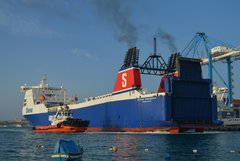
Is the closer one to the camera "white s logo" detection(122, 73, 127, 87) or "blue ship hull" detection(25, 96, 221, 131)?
"blue ship hull" detection(25, 96, 221, 131)

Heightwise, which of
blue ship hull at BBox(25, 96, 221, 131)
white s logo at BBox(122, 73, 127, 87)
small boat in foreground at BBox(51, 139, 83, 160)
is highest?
white s logo at BBox(122, 73, 127, 87)

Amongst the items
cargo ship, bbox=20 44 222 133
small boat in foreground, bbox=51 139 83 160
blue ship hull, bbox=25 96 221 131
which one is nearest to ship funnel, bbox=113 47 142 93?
cargo ship, bbox=20 44 222 133

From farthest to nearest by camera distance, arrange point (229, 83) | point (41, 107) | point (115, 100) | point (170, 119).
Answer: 1. point (229, 83)
2. point (41, 107)
3. point (115, 100)
4. point (170, 119)

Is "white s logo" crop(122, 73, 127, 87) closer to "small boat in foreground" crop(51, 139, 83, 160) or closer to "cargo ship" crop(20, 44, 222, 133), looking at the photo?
"cargo ship" crop(20, 44, 222, 133)

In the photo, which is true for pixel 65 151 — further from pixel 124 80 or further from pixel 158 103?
pixel 124 80

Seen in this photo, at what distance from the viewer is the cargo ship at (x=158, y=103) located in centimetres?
6912

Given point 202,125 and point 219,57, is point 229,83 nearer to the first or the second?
point 219,57

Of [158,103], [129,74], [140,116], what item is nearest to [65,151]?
[158,103]

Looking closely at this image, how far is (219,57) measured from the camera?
106938 millimetres

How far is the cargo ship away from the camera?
69125 mm

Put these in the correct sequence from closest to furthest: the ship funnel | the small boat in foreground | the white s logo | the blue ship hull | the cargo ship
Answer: the small boat in foreground
the blue ship hull
the cargo ship
the ship funnel
the white s logo

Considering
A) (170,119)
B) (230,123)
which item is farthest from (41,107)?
(230,123)

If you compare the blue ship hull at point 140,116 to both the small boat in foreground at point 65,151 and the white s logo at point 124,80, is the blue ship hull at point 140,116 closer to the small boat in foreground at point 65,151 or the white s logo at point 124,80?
the white s logo at point 124,80

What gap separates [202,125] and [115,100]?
760 inches
